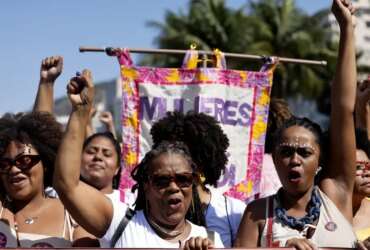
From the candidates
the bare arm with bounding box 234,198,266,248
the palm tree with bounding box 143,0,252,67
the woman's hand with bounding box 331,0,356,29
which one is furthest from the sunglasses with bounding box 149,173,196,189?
the palm tree with bounding box 143,0,252,67

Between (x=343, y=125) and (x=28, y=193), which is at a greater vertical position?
(x=343, y=125)

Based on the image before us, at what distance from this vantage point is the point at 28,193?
12.2 feet

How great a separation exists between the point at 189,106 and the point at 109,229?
2150 millimetres

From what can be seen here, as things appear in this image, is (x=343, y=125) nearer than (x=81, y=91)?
No

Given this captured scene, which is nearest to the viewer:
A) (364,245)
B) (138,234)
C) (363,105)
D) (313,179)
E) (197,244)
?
(197,244)

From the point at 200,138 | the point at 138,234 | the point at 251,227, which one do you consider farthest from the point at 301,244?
the point at 200,138

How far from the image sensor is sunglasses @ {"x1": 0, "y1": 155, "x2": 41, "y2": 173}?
12.1 ft

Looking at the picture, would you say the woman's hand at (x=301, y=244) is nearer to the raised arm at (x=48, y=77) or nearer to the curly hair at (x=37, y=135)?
the curly hair at (x=37, y=135)

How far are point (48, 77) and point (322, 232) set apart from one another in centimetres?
207

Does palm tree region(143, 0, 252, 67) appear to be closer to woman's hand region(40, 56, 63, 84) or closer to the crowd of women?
woman's hand region(40, 56, 63, 84)

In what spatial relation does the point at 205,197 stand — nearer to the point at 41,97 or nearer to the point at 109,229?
the point at 109,229

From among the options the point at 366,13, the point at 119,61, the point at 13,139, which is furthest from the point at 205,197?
the point at 366,13

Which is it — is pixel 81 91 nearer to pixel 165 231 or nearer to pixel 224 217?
pixel 165 231

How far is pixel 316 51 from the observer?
120 ft
